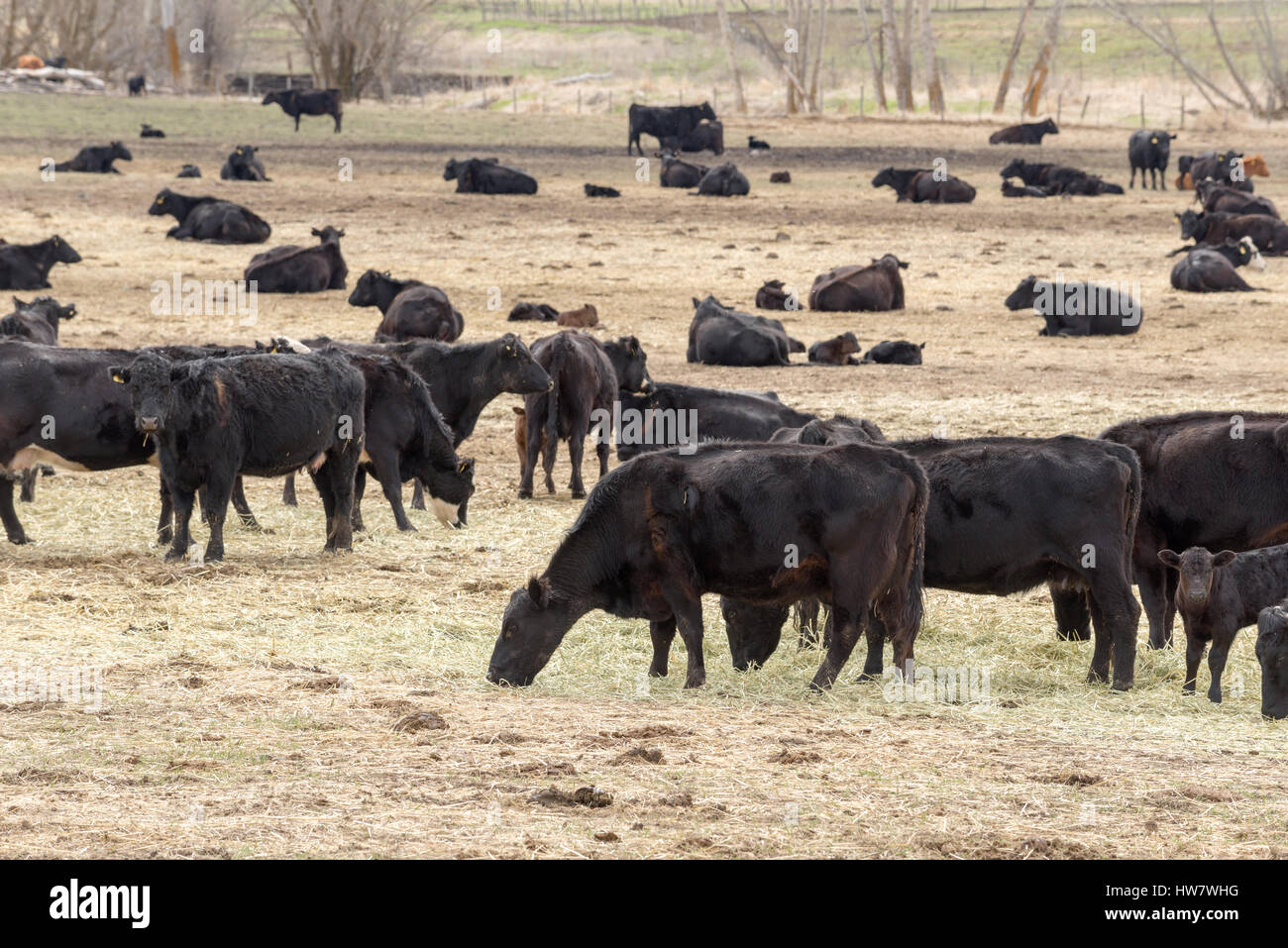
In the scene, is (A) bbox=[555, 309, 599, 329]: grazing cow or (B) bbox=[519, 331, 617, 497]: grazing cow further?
(A) bbox=[555, 309, 599, 329]: grazing cow

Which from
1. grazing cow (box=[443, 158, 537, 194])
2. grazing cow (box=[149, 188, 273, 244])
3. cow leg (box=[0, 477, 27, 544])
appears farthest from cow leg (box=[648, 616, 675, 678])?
grazing cow (box=[443, 158, 537, 194])

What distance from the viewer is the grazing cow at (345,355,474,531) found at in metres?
11.6

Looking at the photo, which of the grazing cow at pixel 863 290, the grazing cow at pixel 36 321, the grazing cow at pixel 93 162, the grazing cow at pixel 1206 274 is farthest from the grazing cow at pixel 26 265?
the grazing cow at pixel 1206 274

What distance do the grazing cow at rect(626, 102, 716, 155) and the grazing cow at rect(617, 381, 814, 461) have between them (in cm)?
3085

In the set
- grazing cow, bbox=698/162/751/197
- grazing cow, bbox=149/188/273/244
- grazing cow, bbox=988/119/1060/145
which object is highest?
grazing cow, bbox=988/119/1060/145

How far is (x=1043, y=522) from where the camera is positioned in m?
8.20

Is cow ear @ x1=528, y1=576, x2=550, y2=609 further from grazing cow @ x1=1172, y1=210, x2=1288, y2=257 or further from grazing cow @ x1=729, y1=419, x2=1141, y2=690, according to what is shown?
grazing cow @ x1=1172, y1=210, x2=1288, y2=257

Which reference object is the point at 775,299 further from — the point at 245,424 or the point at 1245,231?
the point at 245,424

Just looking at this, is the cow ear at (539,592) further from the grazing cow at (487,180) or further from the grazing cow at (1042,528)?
the grazing cow at (487,180)

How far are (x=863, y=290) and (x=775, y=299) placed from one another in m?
1.13

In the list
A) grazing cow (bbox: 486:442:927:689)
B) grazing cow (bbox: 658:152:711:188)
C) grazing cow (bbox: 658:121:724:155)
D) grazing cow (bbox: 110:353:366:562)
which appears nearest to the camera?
grazing cow (bbox: 486:442:927:689)

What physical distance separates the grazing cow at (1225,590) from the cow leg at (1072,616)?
104 cm

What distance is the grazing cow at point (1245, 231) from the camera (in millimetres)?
26594

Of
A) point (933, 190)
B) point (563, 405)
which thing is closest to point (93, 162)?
point (933, 190)
